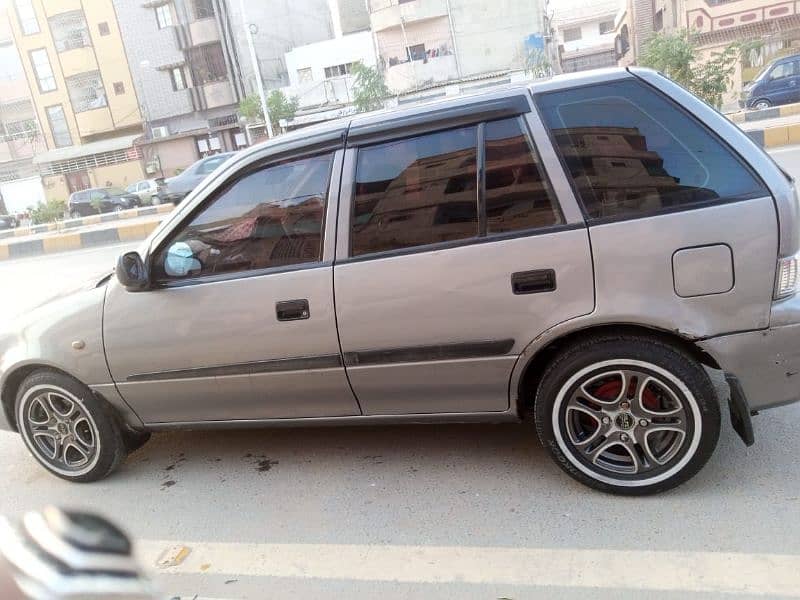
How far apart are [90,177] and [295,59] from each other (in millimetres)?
14895

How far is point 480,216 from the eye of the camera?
2.70 meters

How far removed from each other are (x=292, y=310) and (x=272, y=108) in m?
32.0

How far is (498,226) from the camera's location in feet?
8.79

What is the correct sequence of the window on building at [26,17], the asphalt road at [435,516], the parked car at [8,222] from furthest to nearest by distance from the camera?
the window on building at [26,17] < the parked car at [8,222] < the asphalt road at [435,516]

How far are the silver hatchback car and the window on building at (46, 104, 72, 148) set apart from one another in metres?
43.2

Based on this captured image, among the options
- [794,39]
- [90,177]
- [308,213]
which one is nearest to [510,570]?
[308,213]

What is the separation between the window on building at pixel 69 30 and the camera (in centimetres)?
3847

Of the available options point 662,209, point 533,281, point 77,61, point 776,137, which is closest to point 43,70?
point 77,61

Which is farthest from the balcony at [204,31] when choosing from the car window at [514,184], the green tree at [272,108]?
the car window at [514,184]

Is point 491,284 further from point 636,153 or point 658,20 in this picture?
point 658,20

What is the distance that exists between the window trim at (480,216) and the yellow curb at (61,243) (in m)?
15.0

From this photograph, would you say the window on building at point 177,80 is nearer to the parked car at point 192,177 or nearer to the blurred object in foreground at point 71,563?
the parked car at point 192,177

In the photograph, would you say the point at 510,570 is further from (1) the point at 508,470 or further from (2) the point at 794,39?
(2) the point at 794,39

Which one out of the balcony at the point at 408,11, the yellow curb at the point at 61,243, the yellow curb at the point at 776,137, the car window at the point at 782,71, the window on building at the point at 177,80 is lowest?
the yellow curb at the point at 776,137
